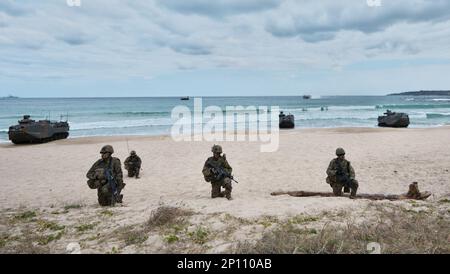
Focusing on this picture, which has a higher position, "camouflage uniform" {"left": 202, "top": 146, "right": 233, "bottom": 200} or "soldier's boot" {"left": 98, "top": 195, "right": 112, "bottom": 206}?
"camouflage uniform" {"left": 202, "top": 146, "right": 233, "bottom": 200}

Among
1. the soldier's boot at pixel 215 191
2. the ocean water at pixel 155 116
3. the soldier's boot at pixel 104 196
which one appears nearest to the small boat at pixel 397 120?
the ocean water at pixel 155 116

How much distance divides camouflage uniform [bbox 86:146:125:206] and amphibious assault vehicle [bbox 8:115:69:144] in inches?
867

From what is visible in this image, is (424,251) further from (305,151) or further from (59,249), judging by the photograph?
(305,151)

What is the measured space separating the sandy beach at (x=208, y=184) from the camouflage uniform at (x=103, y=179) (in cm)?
36

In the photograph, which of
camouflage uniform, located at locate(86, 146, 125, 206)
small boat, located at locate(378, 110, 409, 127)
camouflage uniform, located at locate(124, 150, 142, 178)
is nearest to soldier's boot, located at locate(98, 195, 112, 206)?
camouflage uniform, located at locate(86, 146, 125, 206)

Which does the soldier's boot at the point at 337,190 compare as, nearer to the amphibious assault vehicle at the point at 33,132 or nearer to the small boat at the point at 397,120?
the amphibious assault vehicle at the point at 33,132

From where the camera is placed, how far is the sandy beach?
7242 millimetres

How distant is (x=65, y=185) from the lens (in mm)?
13289

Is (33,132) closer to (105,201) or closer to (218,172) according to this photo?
(105,201)

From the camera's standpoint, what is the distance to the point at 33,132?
28.3 m

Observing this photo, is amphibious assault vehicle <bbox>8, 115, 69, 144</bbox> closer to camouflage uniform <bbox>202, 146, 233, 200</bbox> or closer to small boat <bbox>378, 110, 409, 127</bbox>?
camouflage uniform <bbox>202, 146, 233, 200</bbox>

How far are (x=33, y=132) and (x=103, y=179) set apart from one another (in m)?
22.7

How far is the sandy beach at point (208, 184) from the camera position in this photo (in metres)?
7.24
